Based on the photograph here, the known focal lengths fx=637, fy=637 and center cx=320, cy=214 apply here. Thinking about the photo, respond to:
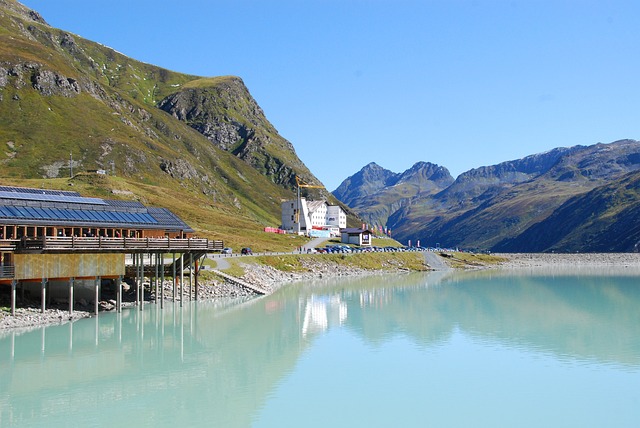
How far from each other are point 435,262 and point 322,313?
104367 millimetres

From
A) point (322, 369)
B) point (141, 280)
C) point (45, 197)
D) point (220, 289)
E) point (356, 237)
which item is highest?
point (45, 197)

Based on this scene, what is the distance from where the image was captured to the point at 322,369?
42.9 meters

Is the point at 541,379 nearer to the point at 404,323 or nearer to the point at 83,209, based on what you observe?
the point at 404,323

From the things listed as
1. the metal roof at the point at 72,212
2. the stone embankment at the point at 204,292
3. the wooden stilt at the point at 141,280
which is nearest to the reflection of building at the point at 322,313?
the stone embankment at the point at 204,292

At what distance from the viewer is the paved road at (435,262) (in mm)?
167212

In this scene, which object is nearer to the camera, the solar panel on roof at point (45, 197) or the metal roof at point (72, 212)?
the metal roof at point (72, 212)

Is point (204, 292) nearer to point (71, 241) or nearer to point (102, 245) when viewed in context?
point (102, 245)

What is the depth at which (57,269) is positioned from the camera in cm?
5753

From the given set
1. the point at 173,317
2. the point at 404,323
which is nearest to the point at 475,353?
the point at 404,323

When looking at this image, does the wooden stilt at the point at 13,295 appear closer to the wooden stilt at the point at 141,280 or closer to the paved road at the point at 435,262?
the wooden stilt at the point at 141,280

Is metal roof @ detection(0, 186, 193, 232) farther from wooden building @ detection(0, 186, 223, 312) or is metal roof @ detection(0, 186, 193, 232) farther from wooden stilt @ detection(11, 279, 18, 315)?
wooden stilt @ detection(11, 279, 18, 315)

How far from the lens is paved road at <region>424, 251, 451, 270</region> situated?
16721cm

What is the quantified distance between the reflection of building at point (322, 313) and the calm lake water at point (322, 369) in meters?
0.35

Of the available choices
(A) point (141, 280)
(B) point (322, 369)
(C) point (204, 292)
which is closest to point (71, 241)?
(A) point (141, 280)
